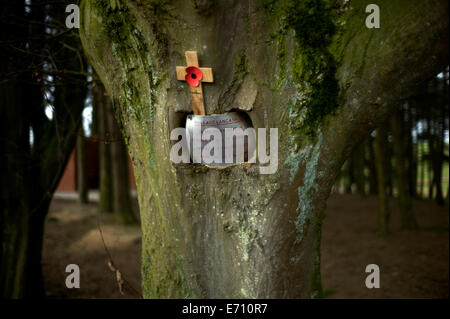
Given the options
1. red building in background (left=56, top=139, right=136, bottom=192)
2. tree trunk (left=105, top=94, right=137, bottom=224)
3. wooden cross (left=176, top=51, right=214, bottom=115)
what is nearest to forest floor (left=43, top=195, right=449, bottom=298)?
tree trunk (left=105, top=94, right=137, bottom=224)

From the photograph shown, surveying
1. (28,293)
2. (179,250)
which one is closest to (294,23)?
(179,250)

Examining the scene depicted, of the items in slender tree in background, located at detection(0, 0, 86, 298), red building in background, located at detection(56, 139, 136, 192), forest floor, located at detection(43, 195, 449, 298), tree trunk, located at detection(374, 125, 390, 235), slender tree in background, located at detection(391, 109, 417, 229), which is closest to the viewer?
slender tree in background, located at detection(0, 0, 86, 298)

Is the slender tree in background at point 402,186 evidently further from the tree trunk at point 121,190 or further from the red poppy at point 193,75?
the red poppy at point 193,75

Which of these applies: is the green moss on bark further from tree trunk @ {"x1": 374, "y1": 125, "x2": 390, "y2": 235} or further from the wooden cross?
tree trunk @ {"x1": 374, "y1": 125, "x2": 390, "y2": 235}

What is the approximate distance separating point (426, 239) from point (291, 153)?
7.73m

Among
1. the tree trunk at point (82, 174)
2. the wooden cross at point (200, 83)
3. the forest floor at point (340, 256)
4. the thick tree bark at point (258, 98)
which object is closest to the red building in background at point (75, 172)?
the tree trunk at point (82, 174)

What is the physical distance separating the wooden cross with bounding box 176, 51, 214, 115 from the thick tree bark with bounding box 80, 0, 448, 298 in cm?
4

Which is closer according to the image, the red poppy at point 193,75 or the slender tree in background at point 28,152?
the red poppy at point 193,75

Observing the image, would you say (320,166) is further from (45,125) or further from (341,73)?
(45,125)

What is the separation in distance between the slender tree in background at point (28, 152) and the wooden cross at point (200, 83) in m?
2.88

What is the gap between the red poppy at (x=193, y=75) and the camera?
1707mm

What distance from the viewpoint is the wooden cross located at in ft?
5.56

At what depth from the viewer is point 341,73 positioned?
170 cm

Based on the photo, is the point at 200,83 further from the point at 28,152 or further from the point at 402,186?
the point at 402,186
